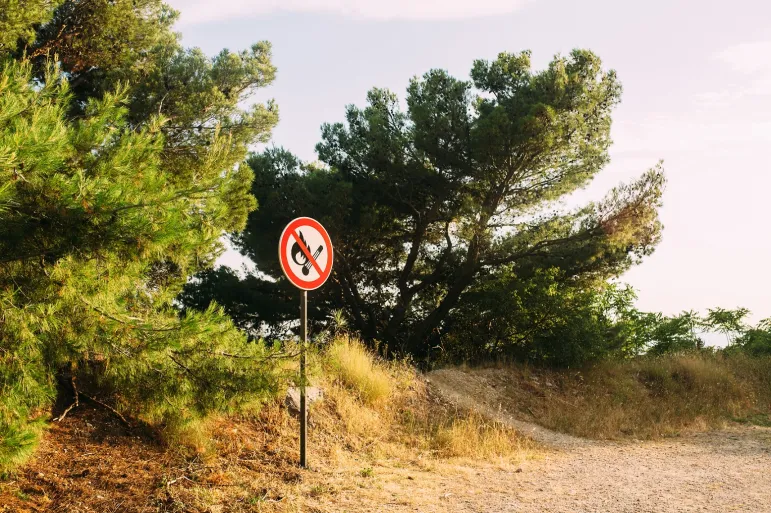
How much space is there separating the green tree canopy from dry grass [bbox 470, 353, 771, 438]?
2.74 metres

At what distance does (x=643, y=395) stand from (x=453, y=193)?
6.66 m

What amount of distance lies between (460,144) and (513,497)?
425 inches

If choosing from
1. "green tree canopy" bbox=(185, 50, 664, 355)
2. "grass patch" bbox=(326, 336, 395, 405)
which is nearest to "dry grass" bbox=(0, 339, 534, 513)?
"grass patch" bbox=(326, 336, 395, 405)

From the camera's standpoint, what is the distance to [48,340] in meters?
5.58

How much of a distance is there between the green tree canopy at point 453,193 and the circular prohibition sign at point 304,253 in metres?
8.09

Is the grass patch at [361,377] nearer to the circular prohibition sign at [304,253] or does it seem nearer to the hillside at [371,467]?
the hillside at [371,467]

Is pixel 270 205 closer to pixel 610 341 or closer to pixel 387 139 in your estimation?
pixel 387 139

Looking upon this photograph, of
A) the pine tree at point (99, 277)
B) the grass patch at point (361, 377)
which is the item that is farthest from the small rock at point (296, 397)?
the pine tree at point (99, 277)

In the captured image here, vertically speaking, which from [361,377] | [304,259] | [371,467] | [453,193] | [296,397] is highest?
[453,193]

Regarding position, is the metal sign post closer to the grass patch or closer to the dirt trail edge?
the dirt trail edge

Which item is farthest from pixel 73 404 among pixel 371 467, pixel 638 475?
pixel 638 475

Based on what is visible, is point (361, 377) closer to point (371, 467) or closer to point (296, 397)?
point (296, 397)

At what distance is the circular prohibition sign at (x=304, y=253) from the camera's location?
7.21m

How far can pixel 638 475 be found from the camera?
795 cm
